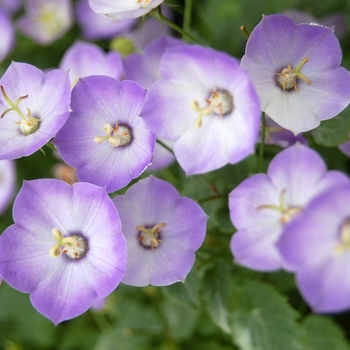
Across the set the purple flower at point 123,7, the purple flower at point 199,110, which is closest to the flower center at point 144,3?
the purple flower at point 123,7

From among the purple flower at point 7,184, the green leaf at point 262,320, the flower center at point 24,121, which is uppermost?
the flower center at point 24,121

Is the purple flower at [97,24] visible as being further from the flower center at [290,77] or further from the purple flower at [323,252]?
the purple flower at [323,252]

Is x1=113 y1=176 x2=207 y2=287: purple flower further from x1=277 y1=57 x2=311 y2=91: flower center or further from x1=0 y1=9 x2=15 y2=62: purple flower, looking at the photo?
x1=0 y1=9 x2=15 y2=62: purple flower

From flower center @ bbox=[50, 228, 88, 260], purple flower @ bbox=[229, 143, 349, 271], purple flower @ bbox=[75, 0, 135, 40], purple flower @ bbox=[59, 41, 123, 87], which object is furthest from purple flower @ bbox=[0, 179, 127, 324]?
purple flower @ bbox=[75, 0, 135, 40]

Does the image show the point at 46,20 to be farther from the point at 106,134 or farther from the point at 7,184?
the point at 106,134

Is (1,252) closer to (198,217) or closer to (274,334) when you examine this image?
(198,217)

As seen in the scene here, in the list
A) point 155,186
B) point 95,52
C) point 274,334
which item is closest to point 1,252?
point 155,186
